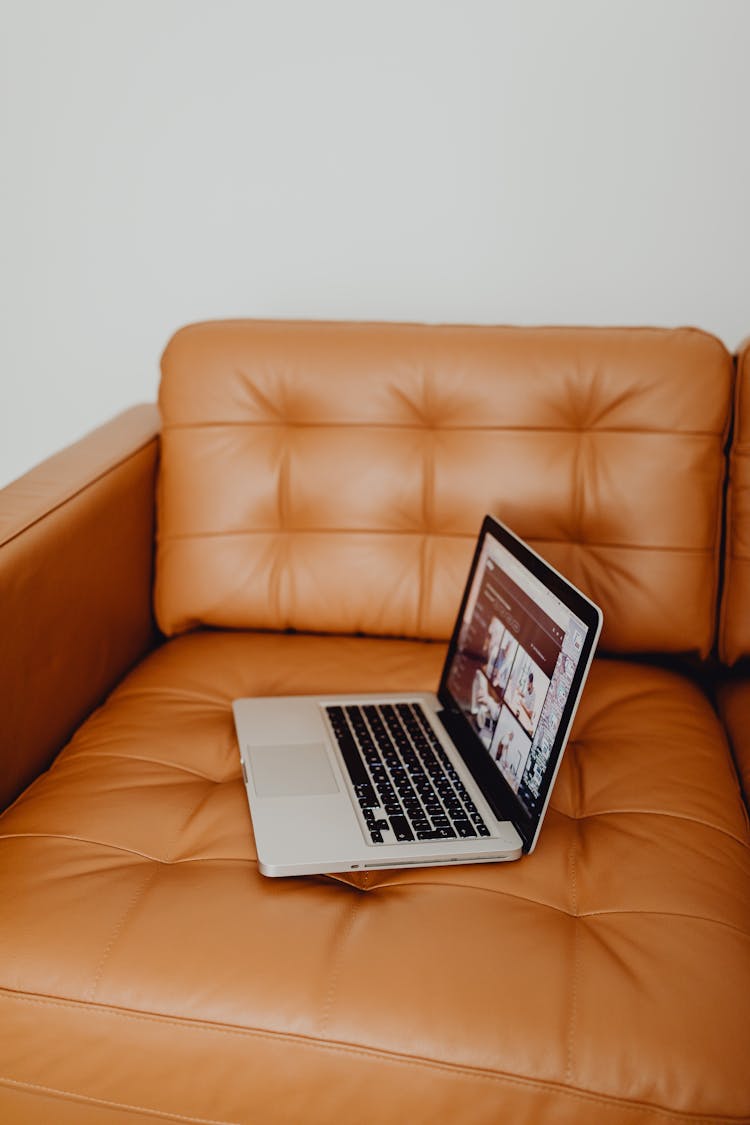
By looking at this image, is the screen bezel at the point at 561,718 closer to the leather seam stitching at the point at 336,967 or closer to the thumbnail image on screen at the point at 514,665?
the thumbnail image on screen at the point at 514,665

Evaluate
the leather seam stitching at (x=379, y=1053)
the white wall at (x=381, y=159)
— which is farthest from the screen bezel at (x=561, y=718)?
the white wall at (x=381, y=159)

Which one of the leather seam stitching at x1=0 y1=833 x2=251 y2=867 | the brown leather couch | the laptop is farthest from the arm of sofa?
the laptop

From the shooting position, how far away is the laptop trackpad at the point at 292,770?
1021 mm

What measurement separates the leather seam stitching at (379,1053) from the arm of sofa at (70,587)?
338 millimetres

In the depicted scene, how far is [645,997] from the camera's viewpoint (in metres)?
0.78

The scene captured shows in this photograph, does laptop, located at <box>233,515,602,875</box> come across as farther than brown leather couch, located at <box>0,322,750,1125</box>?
Yes

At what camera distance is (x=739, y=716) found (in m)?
1.25

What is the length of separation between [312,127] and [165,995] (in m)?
1.37

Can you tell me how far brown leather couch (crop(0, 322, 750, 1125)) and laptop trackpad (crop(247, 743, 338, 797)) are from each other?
0.05 m

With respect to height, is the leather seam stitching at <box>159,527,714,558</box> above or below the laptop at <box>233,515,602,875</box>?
above

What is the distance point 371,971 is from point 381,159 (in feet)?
4.29

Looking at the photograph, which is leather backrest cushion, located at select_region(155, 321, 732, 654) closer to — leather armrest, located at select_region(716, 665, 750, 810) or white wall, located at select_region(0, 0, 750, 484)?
leather armrest, located at select_region(716, 665, 750, 810)

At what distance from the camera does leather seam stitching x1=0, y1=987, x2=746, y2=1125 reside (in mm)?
735

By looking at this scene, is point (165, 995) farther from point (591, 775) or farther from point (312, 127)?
point (312, 127)
